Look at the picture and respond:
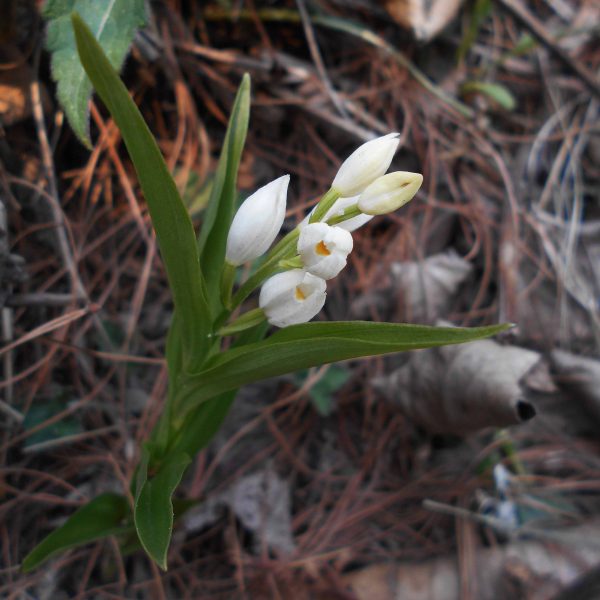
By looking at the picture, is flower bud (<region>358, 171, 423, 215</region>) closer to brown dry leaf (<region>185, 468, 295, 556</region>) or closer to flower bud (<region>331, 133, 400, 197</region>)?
flower bud (<region>331, 133, 400, 197</region>)

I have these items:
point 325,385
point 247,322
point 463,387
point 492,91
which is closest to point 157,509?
point 247,322

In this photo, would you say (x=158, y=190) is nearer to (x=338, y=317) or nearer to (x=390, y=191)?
(x=390, y=191)

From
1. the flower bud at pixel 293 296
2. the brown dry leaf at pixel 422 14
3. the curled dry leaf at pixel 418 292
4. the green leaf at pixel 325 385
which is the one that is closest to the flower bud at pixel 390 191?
the flower bud at pixel 293 296

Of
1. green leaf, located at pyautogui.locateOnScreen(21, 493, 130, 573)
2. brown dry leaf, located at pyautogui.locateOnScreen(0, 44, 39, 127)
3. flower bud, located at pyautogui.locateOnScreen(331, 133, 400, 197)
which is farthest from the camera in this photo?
brown dry leaf, located at pyautogui.locateOnScreen(0, 44, 39, 127)

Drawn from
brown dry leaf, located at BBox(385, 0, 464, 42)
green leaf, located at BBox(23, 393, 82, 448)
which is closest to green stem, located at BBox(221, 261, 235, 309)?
green leaf, located at BBox(23, 393, 82, 448)

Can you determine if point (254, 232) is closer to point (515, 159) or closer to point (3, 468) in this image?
point (3, 468)

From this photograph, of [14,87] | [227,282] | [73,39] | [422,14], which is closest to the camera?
[227,282]

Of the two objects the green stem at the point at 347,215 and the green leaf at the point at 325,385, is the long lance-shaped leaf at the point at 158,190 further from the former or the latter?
the green leaf at the point at 325,385
